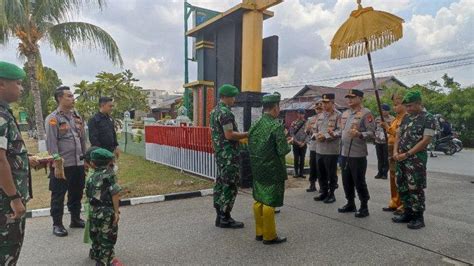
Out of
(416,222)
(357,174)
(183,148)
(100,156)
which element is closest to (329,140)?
(357,174)

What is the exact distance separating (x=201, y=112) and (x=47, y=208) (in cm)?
440

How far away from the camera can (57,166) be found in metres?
3.80

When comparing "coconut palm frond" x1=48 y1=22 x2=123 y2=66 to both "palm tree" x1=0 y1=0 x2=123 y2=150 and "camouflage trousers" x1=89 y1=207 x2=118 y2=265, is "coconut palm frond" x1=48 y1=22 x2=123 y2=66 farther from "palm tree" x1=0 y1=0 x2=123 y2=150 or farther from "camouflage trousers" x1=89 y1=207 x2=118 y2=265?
"camouflage trousers" x1=89 y1=207 x2=118 y2=265

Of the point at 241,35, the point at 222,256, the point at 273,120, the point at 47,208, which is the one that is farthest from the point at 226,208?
the point at 241,35

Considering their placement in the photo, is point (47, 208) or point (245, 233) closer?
point (245, 233)

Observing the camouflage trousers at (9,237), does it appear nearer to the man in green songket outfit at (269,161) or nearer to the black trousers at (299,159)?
the man in green songket outfit at (269,161)

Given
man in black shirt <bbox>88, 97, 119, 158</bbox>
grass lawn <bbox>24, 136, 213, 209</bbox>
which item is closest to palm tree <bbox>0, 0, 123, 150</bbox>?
grass lawn <bbox>24, 136, 213, 209</bbox>

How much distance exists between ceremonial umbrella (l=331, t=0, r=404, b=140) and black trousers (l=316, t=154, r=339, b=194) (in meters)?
1.49

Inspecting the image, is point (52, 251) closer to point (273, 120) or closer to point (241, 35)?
point (273, 120)

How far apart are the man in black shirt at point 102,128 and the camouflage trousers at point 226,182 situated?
60.3 inches

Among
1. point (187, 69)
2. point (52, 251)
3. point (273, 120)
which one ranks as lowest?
point (52, 251)

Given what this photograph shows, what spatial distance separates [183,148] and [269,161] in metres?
4.99

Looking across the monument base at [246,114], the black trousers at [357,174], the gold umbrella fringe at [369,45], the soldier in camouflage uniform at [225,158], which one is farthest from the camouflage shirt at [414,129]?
the monument base at [246,114]

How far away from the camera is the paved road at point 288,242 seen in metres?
3.38
